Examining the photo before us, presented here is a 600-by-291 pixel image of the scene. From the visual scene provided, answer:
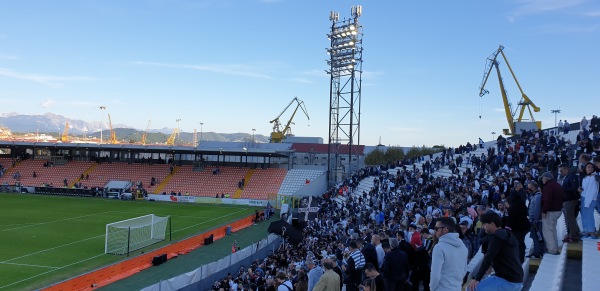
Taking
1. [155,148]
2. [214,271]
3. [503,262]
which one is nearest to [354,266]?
[503,262]

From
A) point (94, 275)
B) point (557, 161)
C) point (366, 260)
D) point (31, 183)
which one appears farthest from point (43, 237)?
point (31, 183)

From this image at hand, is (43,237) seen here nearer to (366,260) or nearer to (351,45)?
(366,260)

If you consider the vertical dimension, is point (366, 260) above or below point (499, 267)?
below

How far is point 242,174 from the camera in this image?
53.4m

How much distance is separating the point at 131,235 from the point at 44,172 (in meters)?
38.7

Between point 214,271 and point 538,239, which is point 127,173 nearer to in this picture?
point 214,271

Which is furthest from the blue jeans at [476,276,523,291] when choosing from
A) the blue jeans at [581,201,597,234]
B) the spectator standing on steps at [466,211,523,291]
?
the blue jeans at [581,201,597,234]

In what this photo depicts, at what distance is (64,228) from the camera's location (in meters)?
29.5

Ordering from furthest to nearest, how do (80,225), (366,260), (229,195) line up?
(229,195) < (80,225) < (366,260)

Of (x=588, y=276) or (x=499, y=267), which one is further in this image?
(x=588, y=276)

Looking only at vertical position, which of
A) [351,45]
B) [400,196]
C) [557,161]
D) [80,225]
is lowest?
[80,225]

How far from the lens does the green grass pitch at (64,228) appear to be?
19.5 metres

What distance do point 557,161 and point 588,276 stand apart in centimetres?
1416

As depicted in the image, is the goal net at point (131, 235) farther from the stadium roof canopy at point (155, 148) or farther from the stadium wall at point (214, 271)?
the stadium roof canopy at point (155, 148)
